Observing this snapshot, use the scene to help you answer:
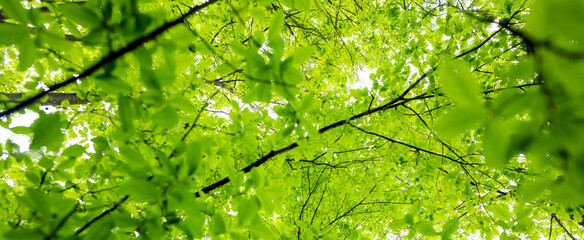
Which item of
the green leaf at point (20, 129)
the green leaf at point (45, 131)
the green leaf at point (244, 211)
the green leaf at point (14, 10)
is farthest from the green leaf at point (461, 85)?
the green leaf at point (20, 129)

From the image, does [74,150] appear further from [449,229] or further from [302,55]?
[449,229]

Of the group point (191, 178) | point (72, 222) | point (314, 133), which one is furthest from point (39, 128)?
point (314, 133)

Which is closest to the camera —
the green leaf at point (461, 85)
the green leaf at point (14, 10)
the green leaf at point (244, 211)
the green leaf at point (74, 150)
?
the green leaf at point (461, 85)

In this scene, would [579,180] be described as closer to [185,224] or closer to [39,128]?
[185,224]

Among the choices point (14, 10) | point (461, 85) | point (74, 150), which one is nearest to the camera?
point (461, 85)

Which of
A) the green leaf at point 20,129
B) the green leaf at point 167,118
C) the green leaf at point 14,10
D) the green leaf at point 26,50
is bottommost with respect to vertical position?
the green leaf at point 167,118

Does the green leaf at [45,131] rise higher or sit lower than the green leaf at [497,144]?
higher

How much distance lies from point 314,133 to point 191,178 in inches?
20.2

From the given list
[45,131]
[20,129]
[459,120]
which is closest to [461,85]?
[459,120]

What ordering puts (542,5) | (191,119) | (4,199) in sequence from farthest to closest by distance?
(4,199) < (191,119) < (542,5)

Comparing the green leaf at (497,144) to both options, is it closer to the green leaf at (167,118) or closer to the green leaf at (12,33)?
the green leaf at (167,118)

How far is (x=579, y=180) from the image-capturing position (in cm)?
42

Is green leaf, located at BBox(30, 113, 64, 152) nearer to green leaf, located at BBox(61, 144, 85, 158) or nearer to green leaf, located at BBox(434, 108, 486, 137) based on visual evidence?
green leaf, located at BBox(61, 144, 85, 158)

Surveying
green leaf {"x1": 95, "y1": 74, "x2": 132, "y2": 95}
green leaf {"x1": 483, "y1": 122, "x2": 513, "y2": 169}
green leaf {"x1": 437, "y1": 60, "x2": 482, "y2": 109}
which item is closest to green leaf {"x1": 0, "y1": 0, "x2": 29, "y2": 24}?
green leaf {"x1": 95, "y1": 74, "x2": 132, "y2": 95}
